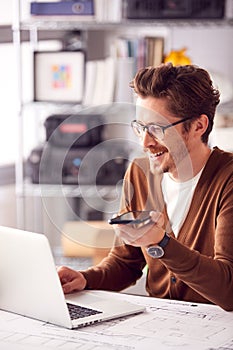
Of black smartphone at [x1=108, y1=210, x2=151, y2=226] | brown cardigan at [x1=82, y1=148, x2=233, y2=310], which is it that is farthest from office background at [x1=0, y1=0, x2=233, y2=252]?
black smartphone at [x1=108, y1=210, x2=151, y2=226]

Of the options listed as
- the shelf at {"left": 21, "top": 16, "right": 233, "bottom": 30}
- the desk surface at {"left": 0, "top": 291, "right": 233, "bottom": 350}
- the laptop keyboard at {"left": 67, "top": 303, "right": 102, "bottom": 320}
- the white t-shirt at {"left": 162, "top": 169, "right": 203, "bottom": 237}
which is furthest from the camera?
the shelf at {"left": 21, "top": 16, "right": 233, "bottom": 30}

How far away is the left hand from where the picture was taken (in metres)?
1.88

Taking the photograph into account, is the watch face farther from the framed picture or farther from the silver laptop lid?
the framed picture

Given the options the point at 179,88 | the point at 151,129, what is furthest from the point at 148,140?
the point at 179,88

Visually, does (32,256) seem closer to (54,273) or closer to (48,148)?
(54,273)

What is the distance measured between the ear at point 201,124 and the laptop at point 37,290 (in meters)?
0.52

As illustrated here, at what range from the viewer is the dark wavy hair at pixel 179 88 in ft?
7.20

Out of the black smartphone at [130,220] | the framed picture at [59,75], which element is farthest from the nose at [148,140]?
the framed picture at [59,75]

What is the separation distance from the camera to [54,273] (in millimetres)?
1911

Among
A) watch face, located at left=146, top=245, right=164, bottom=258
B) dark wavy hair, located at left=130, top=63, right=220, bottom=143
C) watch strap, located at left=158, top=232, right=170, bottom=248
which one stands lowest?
watch face, located at left=146, top=245, right=164, bottom=258

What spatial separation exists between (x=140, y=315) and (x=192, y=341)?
0.26 m

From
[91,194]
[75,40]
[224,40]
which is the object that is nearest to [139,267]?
[91,194]

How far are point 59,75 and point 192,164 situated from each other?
1.90 metres

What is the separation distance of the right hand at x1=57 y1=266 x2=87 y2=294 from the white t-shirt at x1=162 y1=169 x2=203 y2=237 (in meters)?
0.30
